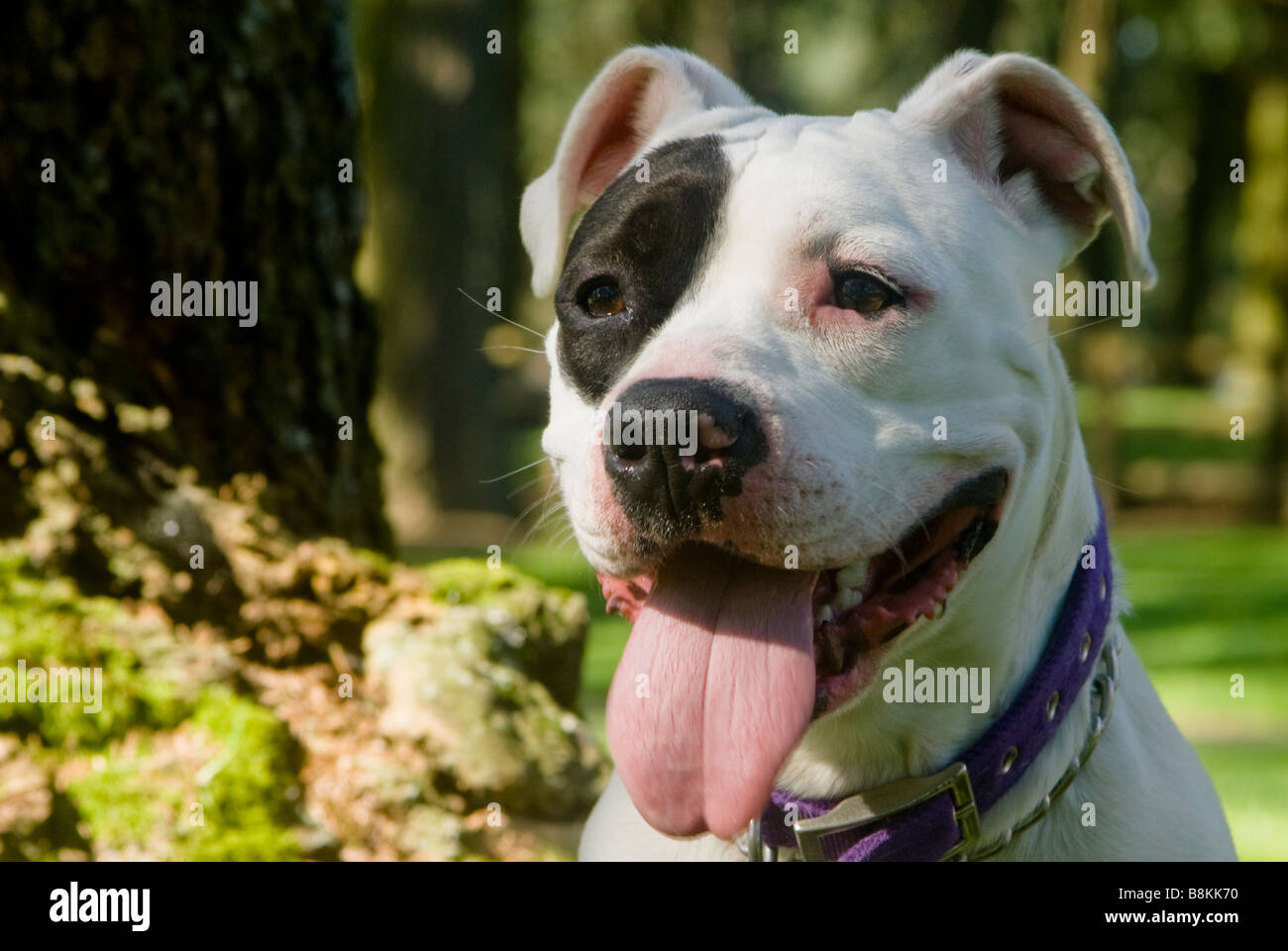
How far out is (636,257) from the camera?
284cm

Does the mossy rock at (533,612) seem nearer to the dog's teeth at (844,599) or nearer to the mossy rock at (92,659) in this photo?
the mossy rock at (92,659)

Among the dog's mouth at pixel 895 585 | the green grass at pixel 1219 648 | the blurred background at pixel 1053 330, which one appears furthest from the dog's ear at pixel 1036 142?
the blurred background at pixel 1053 330

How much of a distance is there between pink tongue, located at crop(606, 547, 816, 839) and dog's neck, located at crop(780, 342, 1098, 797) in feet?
0.61

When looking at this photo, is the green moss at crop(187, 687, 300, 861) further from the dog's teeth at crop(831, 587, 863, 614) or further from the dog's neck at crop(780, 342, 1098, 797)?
the dog's teeth at crop(831, 587, 863, 614)

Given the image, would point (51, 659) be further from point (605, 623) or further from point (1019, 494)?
point (605, 623)

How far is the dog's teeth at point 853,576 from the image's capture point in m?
2.60

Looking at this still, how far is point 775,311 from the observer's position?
8.79 feet

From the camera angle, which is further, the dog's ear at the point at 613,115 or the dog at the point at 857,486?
the dog's ear at the point at 613,115

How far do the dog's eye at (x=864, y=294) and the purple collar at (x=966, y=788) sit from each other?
724 mm

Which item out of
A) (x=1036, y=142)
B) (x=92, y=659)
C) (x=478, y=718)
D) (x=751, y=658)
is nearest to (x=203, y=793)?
(x=92, y=659)

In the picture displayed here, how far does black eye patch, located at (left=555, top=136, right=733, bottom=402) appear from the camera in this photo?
9.11 ft

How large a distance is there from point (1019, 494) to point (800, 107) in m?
35.4

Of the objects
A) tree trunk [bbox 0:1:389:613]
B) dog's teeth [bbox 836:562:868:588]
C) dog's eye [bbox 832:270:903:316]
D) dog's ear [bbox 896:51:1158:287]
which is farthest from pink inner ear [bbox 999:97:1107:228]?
tree trunk [bbox 0:1:389:613]

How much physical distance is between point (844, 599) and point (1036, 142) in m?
1.13
